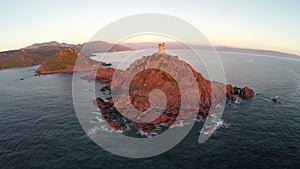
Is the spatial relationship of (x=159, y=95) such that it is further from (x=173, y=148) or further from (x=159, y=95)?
(x=173, y=148)

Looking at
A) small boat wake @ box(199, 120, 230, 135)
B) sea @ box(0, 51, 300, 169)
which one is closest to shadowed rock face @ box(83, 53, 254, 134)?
small boat wake @ box(199, 120, 230, 135)

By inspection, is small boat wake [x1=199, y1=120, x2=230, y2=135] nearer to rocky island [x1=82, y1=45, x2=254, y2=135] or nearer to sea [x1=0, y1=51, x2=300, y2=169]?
sea [x1=0, y1=51, x2=300, y2=169]

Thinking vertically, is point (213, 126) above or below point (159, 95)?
below

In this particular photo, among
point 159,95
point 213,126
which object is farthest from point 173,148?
point 159,95

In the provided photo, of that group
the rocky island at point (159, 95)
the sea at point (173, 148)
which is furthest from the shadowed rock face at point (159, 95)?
the sea at point (173, 148)

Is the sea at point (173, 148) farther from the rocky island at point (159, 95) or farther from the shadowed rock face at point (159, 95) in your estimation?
the shadowed rock face at point (159, 95)

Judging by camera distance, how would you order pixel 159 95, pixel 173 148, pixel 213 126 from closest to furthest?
pixel 173 148 < pixel 213 126 < pixel 159 95

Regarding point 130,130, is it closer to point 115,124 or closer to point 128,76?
point 115,124

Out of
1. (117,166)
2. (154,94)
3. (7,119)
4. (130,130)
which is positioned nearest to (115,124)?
(130,130)
